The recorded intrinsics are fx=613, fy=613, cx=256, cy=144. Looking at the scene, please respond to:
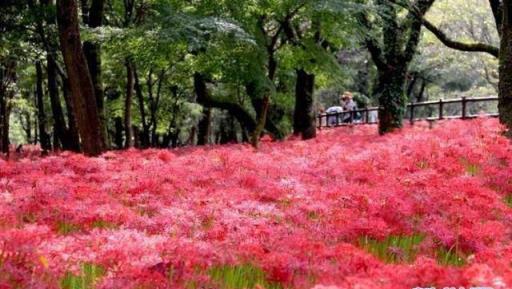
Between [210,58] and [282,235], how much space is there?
31.1 ft

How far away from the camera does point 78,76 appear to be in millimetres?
10812

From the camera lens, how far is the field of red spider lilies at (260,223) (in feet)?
13.0

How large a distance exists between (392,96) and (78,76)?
33.7ft

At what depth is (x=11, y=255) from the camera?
4.05 meters

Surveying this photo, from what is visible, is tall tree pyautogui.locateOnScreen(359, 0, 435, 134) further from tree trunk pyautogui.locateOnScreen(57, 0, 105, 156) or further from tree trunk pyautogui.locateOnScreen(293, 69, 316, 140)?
tree trunk pyautogui.locateOnScreen(57, 0, 105, 156)

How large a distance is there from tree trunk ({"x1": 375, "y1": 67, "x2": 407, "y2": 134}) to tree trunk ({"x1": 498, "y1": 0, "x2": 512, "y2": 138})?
7.40m

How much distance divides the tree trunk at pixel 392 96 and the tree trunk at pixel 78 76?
32.1 feet

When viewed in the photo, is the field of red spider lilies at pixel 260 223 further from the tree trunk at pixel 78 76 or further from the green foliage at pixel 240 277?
the tree trunk at pixel 78 76

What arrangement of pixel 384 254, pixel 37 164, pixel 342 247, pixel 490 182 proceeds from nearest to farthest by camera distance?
pixel 342 247 → pixel 384 254 → pixel 490 182 → pixel 37 164

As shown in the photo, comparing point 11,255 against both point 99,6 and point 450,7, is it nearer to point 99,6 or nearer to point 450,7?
point 99,6

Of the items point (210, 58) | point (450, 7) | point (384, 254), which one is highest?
point (450, 7)

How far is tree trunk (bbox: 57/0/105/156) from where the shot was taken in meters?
10.6

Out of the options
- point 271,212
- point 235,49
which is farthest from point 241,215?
point 235,49

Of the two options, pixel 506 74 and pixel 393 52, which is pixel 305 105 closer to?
pixel 393 52
